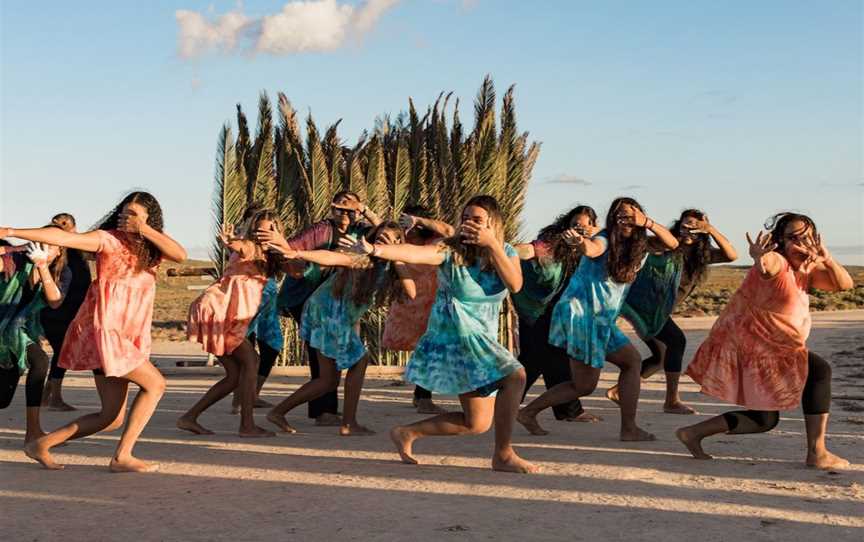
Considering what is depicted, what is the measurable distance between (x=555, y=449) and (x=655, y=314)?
2.17 meters

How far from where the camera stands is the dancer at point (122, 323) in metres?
6.46

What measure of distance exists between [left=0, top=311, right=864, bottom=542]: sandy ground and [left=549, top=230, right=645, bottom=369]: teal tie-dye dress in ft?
2.16

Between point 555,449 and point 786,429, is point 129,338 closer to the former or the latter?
point 555,449

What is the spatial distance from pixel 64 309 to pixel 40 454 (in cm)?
224

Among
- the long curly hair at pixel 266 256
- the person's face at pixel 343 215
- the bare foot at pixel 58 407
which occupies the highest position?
the person's face at pixel 343 215

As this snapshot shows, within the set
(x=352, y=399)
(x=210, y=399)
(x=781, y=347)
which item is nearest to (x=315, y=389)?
(x=352, y=399)

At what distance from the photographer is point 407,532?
5.09 m

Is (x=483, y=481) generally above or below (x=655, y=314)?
below

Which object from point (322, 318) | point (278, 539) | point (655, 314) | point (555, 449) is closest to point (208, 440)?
point (322, 318)

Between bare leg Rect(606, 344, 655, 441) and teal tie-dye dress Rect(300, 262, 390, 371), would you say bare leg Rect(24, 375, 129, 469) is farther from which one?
bare leg Rect(606, 344, 655, 441)

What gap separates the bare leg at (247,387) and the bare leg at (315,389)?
0.17 m

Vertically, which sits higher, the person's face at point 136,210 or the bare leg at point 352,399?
the person's face at point 136,210

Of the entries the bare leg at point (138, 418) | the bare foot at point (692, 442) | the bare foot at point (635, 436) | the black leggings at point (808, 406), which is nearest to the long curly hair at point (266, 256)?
the bare leg at point (138, 418)

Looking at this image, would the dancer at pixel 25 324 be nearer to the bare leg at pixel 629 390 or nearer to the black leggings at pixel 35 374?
the black leggings at pixel 35 374
